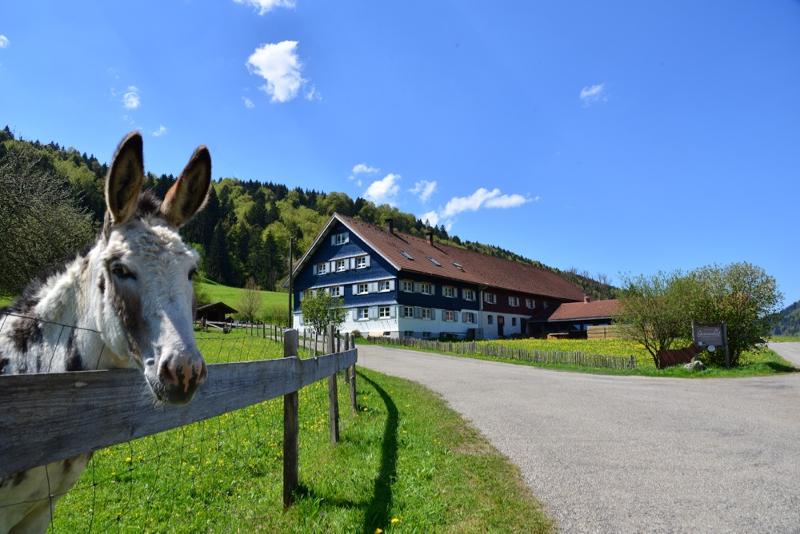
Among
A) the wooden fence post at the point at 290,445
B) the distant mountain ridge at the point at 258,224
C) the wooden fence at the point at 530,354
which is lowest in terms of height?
the wooden fence at the point at 530,354

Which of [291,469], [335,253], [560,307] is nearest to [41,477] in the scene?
[291,469]

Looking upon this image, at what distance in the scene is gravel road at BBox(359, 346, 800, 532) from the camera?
459cm

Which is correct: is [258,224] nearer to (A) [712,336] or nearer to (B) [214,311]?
(B) [214,311]

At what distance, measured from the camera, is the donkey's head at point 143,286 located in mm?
1815

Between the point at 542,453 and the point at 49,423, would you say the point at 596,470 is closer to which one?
the point at 542,453

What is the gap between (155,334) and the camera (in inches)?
76.5

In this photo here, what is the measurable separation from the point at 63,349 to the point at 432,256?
156ft

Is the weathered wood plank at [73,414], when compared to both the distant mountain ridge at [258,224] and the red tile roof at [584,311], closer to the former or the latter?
the red tile roof at [584,311]

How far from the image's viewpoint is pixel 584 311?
54656mm

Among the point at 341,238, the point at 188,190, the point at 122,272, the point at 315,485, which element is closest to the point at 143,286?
the point at 122,272

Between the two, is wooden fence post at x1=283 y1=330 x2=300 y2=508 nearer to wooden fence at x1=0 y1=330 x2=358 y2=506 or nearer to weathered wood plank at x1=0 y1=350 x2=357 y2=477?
wooden fence at x1=0 y1=330 x2=358 y2=506

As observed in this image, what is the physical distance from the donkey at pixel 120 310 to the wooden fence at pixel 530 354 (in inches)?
938

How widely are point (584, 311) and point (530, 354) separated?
30671mm

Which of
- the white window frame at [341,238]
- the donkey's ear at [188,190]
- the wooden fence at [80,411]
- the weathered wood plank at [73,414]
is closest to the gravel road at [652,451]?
the wooden fence at [80,411]
